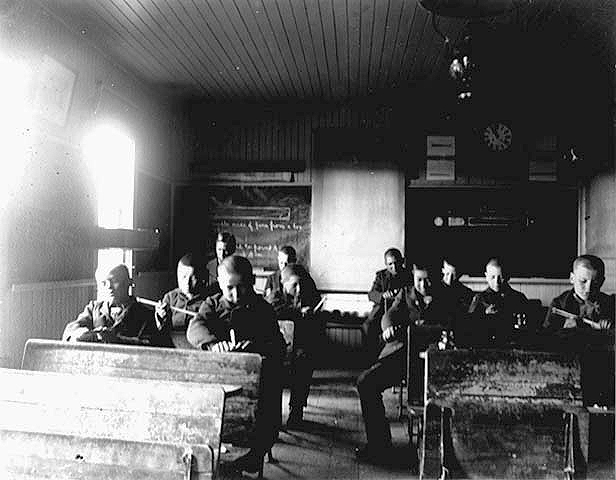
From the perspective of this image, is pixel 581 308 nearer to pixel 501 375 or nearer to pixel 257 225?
pixel 501 375

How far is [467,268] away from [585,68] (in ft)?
8.55

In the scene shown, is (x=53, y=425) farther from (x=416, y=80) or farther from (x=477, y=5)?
(x=416, y=80)

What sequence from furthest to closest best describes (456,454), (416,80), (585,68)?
1. (416,80)
2. (585,68)
3. (456,454)

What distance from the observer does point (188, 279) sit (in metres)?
4.82

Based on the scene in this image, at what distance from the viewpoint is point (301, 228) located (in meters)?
7.74

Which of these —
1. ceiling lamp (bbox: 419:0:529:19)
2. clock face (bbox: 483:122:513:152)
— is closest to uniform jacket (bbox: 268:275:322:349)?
ceiling lamp (bbox: 419:0:529:19)

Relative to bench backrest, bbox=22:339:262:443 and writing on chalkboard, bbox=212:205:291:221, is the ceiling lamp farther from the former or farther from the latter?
writing on chalkboard, bbox=212:205:291:221

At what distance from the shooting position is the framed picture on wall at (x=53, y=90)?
4.51 metres

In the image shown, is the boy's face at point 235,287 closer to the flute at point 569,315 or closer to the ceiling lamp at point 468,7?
the ceiling lamp at point 468,7

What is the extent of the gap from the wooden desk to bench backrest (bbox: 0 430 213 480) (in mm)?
1369

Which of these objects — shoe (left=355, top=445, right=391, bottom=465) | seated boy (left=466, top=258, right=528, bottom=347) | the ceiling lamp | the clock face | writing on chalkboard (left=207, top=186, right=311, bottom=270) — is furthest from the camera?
writing on chalkboard (left=207, top=186, right=311, bottom=270)

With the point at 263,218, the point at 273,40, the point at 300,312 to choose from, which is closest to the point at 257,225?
the point at 263,218

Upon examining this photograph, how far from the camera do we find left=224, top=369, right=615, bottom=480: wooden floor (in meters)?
3.59

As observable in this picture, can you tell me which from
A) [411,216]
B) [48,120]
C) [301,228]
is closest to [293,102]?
[301,228]
